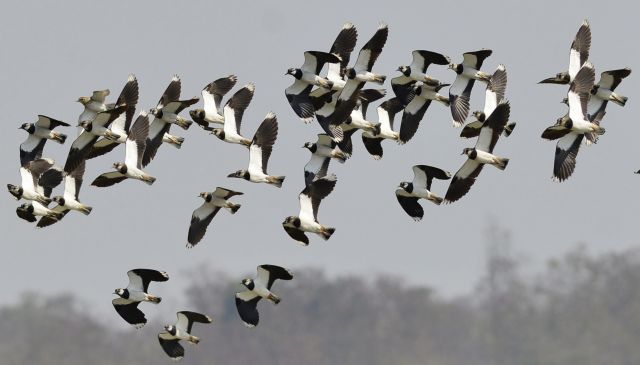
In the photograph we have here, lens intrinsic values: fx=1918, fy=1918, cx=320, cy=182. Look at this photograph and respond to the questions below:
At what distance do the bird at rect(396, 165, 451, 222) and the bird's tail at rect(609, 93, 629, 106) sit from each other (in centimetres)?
347

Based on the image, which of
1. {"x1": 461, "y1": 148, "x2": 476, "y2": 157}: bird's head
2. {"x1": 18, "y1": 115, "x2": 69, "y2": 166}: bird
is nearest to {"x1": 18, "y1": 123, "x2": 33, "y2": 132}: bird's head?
{"x1": 18, "y1": 115, "x2": 69, "y2": 166}: bird

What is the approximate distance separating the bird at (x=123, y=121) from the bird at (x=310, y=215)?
425 centimetres

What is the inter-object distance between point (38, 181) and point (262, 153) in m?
5.11

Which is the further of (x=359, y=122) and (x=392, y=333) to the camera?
(x=392, y=333)

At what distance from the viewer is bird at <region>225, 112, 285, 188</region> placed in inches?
1485

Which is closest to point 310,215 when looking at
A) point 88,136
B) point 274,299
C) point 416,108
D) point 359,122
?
point 274,299

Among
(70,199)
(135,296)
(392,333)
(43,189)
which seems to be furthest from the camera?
(392,333)

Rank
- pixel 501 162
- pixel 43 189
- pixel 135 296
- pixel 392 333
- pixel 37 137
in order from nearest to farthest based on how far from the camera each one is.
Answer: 1. pixel 501 162
2. pixel 135 296
3. pixel 43 189
4. pixel 37 137
5. pixel 392 333

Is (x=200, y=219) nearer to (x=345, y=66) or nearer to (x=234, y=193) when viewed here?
(x=234, y=193)

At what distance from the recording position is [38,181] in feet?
131

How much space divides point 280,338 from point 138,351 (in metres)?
9.16

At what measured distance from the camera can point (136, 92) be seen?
39.0m

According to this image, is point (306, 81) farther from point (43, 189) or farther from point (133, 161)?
point (43, 189)

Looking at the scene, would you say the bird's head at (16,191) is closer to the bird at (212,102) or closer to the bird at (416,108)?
the bird at (212,102)
